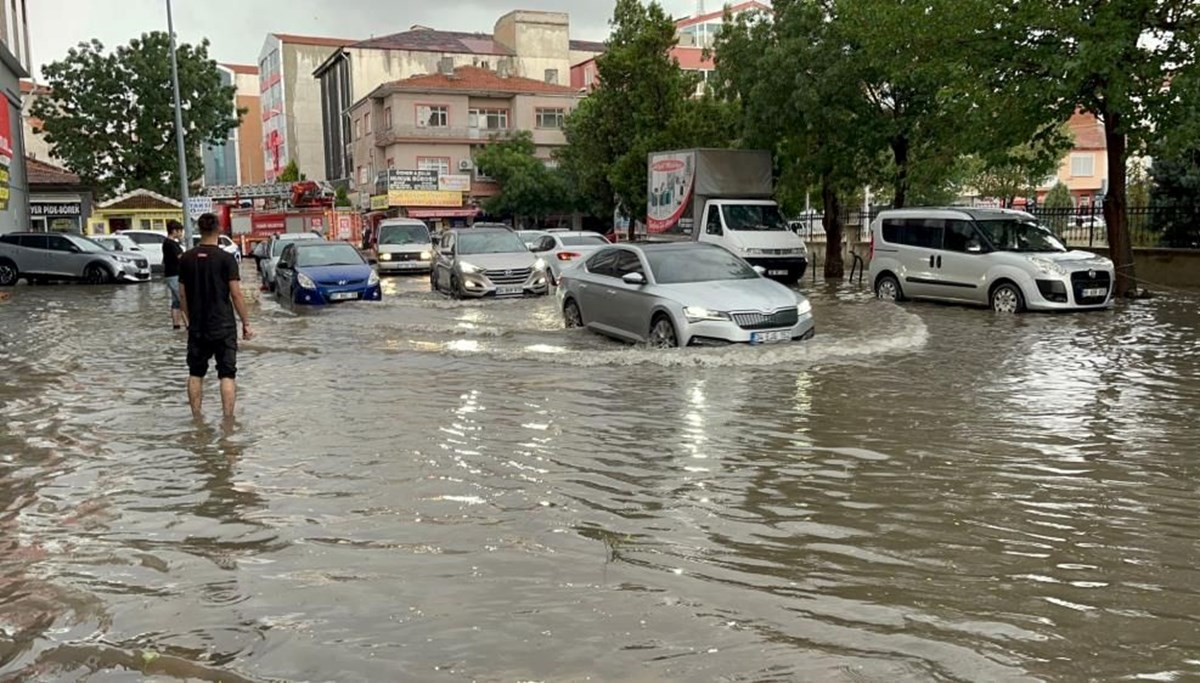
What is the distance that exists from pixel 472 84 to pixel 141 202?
22587 mm

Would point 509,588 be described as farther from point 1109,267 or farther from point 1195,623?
point 1109,267

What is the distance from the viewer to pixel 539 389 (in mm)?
10289

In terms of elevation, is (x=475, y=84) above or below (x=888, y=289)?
above

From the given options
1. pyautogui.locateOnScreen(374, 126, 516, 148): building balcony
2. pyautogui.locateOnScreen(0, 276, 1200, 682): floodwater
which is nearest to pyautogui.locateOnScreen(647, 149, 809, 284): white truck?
pyautogui.locateOnScreen(0, 276, 1200, 682): floodwater

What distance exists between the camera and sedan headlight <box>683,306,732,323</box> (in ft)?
39.2

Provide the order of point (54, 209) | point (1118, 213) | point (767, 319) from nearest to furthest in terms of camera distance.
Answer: point (767, 319) → point (1118, 213) → point (54, 209)

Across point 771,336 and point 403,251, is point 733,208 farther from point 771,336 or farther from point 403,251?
point 771,336

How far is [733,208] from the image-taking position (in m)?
25.5

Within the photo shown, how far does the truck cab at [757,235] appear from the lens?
80.7 feet

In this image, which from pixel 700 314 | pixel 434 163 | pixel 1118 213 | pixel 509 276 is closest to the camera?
pixel 700 314

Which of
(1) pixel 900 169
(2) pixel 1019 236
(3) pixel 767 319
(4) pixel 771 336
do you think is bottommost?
(4) pixel 771 336

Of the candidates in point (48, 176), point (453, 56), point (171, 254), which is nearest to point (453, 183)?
point (453, 56)

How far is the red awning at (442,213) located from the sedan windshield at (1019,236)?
1809 inches

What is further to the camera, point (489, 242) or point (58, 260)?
point (58, 260)
